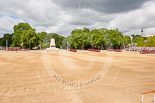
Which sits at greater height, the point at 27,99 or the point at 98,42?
the point at 98,42

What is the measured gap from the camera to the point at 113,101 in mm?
6695

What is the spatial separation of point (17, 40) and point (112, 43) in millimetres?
59039

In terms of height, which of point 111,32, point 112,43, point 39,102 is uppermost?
point 111,32

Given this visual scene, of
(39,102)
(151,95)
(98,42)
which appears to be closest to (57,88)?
(39,102)

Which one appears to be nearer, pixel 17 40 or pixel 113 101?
pixel 113 101

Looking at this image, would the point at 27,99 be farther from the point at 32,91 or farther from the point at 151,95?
the point at 151,95

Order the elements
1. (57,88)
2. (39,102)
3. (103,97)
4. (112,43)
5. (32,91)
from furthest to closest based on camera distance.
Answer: (112,43), (57,88), (32,91), (103,97), (39,102)

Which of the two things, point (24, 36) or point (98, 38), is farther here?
point (98, 38)

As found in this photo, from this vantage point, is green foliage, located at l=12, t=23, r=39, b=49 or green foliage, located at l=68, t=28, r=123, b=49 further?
green foliage, located at l=68, t=28, r=123, b=49

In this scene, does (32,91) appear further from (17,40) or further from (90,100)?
(17,40)

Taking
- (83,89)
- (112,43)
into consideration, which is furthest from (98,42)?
(83,89)

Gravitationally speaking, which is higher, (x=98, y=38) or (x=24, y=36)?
(x=24, y=36)

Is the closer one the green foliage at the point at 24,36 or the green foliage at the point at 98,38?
the green foliage at the point at 24,36

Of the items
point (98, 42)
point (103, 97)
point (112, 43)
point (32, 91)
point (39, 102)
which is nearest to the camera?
point (39, 102)
